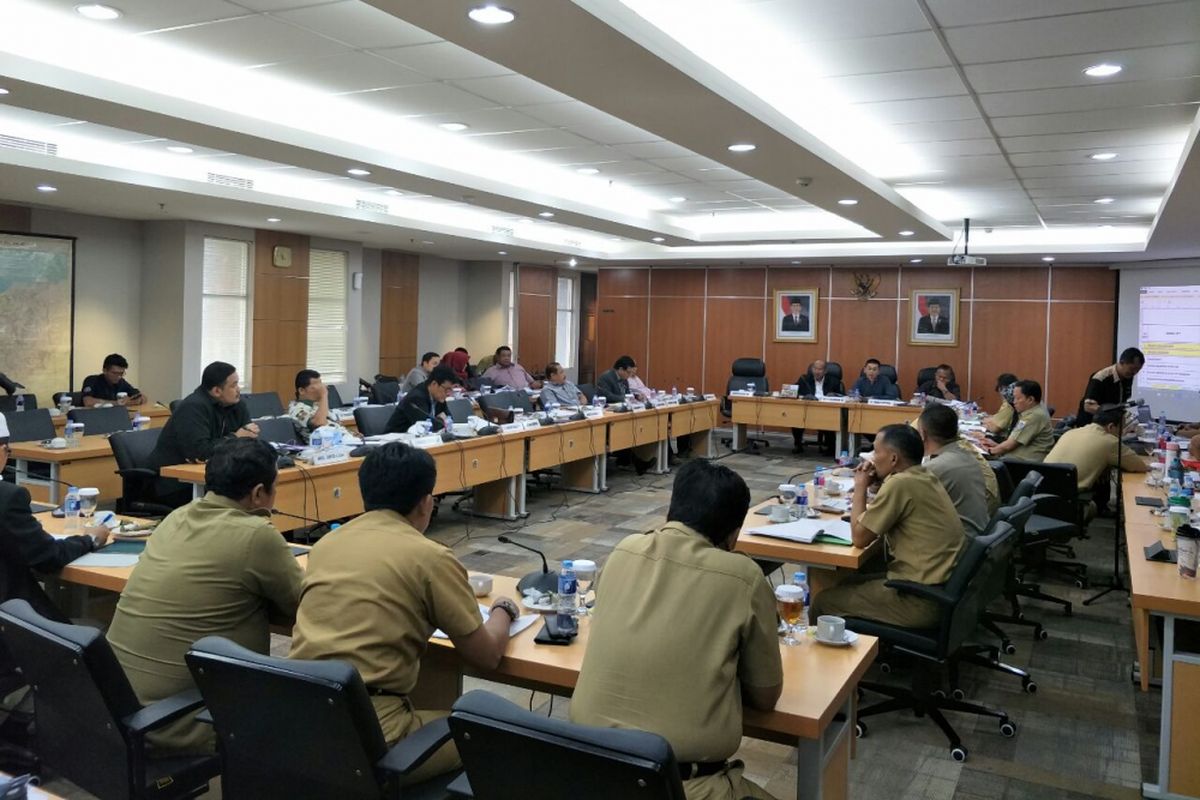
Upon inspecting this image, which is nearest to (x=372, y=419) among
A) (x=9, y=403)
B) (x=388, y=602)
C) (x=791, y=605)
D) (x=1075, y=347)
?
(x=9, y=403)

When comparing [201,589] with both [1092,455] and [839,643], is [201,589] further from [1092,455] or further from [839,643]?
[1092,455]

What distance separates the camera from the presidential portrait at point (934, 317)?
41.7 ft

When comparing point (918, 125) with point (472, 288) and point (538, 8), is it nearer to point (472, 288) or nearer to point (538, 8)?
point (538, 8)

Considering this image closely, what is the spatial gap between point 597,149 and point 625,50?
3.12 meters

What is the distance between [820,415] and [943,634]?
7.73 meters

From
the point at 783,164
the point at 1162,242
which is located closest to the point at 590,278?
the point at 1162,242

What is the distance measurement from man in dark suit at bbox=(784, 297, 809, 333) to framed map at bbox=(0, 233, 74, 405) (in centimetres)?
928

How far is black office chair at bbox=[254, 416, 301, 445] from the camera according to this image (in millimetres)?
6066

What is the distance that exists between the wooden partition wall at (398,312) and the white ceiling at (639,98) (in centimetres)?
447

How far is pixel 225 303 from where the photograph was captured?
1049 centimetres

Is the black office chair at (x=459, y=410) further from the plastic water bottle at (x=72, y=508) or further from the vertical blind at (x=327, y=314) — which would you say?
the vertical blind at (x=327, y=314)

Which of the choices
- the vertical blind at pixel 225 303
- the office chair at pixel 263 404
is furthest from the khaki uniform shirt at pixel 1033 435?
the vertical blind at pixel 225 303

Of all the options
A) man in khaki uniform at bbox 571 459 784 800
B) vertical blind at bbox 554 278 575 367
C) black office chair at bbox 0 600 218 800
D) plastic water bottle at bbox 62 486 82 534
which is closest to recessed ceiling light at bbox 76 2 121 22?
plastic water bottle at bbox 62 486 82 534

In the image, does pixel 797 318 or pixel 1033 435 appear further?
pixel 797 318
